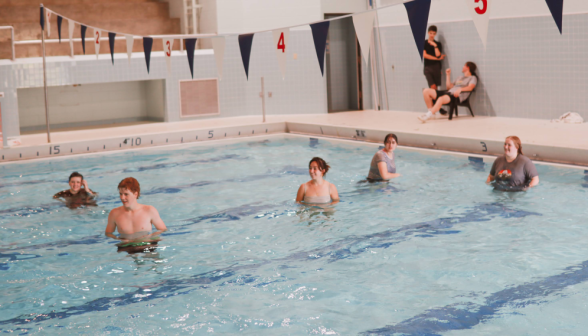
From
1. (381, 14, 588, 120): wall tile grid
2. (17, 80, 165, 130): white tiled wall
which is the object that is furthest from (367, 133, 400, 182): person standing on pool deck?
(17, 80, 165, 130): white tiled wall

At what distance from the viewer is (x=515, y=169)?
6.93 meters

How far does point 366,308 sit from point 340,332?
44 centimetres

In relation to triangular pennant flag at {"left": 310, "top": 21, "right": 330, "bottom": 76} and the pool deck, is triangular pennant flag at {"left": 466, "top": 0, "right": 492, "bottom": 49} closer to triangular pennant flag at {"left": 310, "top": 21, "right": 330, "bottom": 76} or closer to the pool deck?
triangular pennant flag at {"left": 310, "top": 21, "right": 330, "bottom": 76}

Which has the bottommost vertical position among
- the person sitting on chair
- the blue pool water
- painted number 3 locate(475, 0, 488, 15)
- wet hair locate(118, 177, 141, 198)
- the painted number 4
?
the blue pool water

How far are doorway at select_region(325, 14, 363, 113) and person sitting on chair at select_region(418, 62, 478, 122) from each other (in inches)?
114

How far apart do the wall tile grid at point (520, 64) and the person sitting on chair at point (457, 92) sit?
0.89 ft

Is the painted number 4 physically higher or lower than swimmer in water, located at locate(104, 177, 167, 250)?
higher

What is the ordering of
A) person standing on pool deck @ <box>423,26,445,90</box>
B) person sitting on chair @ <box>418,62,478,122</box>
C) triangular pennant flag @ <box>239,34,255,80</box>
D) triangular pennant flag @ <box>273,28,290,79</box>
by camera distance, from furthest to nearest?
person standing on pool deck @ <box>423,26,445,90</box> → person sitting on chair @ <box>418,62,478,122</box> → triangular pennant flag @ <box>239,34,255,80</box> → triangular pennant flag @ <box>273,28,290,79</box>

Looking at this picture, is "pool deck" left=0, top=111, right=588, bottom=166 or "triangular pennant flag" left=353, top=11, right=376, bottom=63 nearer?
"triangular pennant flag" left=353, top=11, right=376, bottom=63

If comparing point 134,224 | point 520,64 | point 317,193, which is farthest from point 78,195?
point 520,64

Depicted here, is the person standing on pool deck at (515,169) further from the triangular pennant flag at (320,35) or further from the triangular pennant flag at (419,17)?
the triangular pennant flag at (320,35)

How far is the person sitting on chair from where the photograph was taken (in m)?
12.0

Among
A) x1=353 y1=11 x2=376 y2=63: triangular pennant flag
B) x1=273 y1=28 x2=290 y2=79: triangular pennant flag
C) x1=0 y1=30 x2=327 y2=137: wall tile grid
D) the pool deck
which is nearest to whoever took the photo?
x1=353 y1=11 x2=376 y2=63: triangular pennant flag

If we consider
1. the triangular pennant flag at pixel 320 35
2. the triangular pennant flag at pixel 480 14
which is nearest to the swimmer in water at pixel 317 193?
the triangular pennant flag at pixel 320 35
